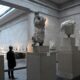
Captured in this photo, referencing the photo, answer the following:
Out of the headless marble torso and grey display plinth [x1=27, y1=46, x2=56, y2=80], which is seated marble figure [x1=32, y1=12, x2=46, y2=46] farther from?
grey display plinth [x1=27, y1=46, x2=56, y2=80]

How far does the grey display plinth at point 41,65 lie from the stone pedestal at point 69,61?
5.38ft

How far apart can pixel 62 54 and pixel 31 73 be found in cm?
253

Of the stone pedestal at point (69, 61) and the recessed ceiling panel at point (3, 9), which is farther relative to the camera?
the recessed ceiling panel at point (3, 9)

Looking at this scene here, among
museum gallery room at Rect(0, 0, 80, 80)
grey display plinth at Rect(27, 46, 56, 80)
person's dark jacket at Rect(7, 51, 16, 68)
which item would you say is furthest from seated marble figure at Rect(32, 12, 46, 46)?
person's dark jacket at Rect(7, 51, 16, 68)

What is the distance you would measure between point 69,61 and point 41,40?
2.25m

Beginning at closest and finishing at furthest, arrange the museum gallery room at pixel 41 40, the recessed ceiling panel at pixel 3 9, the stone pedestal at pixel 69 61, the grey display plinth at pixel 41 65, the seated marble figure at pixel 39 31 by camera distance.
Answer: the grey display plinth at pixel 41 65 → the museum gallery room at pixel 41 40 → the seated marble figure at pixel 39 31 → the stone pedestal at pixel 69 61 → the recessed ceiling panel at pixel 3 9

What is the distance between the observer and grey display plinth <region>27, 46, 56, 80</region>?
5492 millimetres

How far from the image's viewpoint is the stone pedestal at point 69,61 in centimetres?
727

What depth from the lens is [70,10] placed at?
14.8m

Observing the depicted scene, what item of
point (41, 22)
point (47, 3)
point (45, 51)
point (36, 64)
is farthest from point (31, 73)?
point (47, 3)

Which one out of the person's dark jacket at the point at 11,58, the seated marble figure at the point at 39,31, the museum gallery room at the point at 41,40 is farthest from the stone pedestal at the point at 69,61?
the person's dark jacket at the point at 11,58

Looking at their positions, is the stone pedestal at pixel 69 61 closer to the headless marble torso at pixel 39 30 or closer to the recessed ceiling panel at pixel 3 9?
the headless marble torso at pixel 39 30

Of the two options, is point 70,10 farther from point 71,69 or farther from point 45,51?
point 45,51

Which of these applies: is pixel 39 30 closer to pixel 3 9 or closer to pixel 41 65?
pixel 41 65
